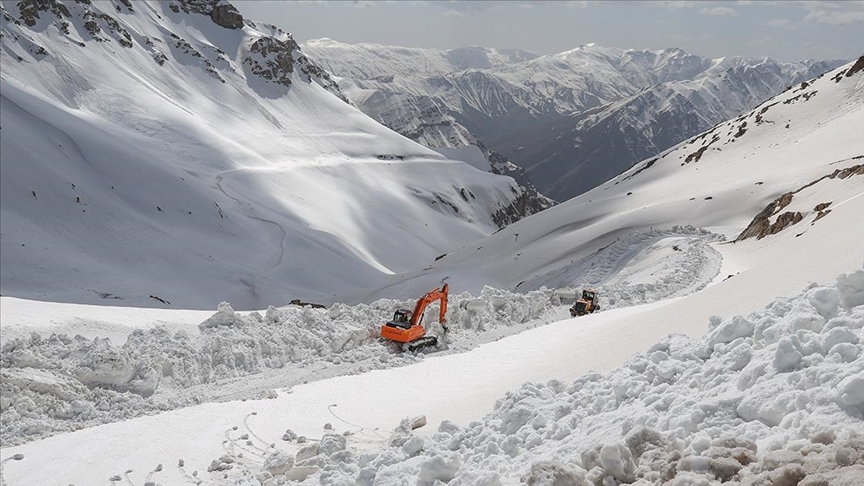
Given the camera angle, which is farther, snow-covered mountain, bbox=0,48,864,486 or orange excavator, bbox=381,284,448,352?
orange excavator, bbox=381,284,448,352

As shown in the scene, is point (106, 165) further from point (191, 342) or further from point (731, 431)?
point (731, 431)

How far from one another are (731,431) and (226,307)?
12.4 metres

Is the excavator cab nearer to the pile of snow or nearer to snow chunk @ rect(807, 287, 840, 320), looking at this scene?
the pile of snow

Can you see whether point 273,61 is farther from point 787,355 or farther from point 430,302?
point 787,355

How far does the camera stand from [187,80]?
369 feet

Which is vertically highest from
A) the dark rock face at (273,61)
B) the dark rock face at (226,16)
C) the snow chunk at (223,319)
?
the dark rock face at (226,16)

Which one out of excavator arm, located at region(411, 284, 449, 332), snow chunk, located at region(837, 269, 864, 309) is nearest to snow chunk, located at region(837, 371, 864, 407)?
snow chunk, located at region(837, 269, 864, 309)

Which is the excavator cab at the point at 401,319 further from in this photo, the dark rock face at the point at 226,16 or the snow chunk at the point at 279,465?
the dark rock face at the point at 226,16

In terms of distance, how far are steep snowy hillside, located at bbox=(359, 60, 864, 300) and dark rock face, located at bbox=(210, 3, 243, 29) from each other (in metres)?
107

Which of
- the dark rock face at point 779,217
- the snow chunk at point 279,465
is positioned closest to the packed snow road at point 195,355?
the snow chunk at point 279,465

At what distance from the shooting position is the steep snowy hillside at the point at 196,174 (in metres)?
45.5

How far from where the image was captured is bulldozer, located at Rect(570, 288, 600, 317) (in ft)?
67.0

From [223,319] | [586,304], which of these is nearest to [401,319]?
[223,319]

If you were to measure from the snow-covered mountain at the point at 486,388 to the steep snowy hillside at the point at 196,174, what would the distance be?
24.4 meters
